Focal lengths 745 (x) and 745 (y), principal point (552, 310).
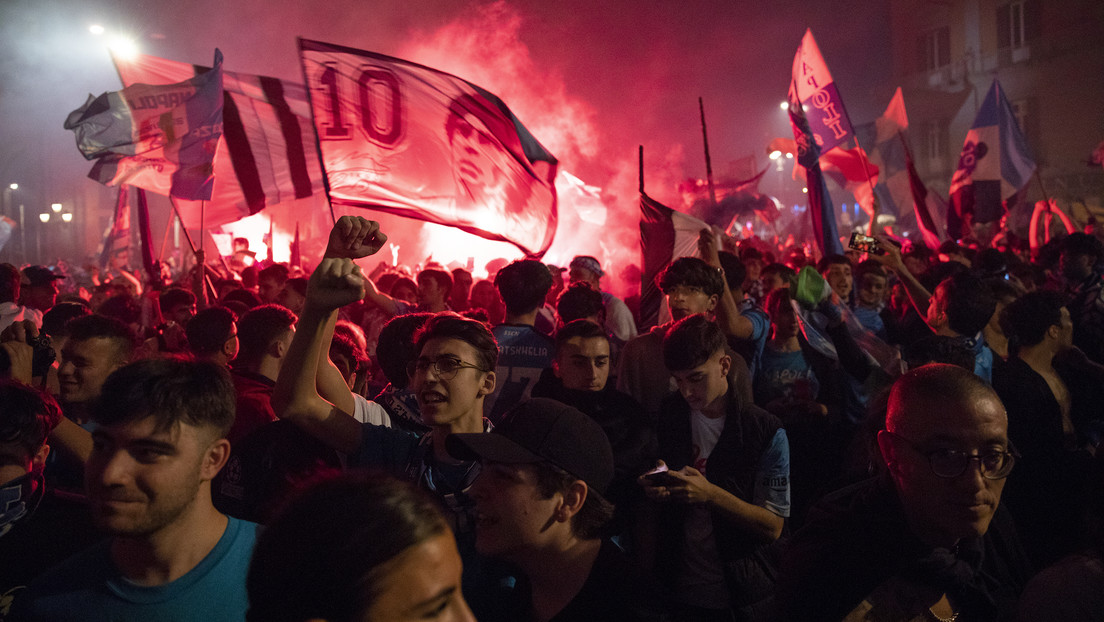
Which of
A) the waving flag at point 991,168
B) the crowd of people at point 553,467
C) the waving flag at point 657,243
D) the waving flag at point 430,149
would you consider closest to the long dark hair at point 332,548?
the crowd of people at point 553,467

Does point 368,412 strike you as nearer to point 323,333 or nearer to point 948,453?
point 323,333

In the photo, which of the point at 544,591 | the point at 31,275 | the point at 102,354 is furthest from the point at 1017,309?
the point at 31,275

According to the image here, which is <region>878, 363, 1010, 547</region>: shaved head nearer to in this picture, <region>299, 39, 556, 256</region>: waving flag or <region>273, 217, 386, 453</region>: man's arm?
<region>273, 217, 386, 453</region>: man's arm

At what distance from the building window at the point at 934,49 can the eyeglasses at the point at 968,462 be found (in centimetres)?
5037

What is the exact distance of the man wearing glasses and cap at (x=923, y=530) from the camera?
224cm

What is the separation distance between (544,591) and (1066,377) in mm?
4247

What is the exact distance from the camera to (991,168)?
13680 millimetres

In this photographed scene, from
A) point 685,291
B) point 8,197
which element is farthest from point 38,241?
point 685,291

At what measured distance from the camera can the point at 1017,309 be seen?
15.1 ft

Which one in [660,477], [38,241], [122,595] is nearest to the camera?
[122,595]

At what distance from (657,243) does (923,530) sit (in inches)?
187

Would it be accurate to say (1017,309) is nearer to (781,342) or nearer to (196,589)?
(781,342)

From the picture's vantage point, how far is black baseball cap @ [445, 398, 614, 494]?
7.75 ft

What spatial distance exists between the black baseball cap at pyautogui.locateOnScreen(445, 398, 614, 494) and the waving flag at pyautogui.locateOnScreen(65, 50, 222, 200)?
284 inches
